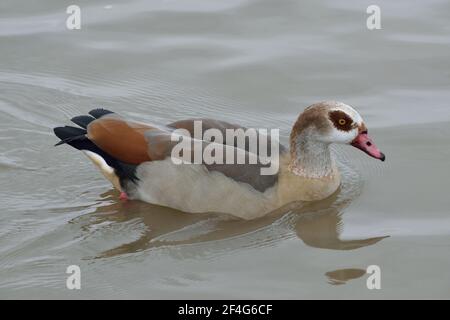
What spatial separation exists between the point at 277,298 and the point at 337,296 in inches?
18.5

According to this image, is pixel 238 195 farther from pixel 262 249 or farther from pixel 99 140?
pixel 99 140

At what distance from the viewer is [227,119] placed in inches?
429

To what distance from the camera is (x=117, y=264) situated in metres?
7.87

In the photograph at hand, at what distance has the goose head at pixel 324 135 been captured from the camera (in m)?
9.02

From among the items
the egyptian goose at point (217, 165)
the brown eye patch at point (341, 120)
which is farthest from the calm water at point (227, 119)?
the brown eye patch at point (341, 120)

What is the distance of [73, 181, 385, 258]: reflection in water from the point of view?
329 inches

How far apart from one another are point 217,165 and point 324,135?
1119 millimetres
